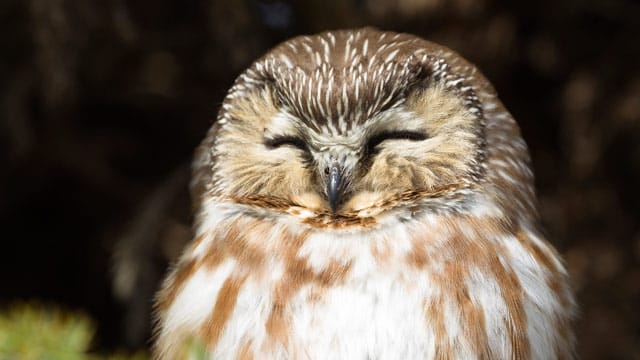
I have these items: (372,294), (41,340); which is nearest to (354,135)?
(372,294)

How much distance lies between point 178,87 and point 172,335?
5.07ft

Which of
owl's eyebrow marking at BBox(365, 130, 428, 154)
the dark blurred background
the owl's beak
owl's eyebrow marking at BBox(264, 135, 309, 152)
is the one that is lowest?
the dark blurred background

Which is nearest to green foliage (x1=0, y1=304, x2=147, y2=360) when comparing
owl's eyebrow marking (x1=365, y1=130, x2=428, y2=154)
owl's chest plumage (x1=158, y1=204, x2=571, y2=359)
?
owl's chest plumage (x1=158, y1=204, x2=571, y2=359)

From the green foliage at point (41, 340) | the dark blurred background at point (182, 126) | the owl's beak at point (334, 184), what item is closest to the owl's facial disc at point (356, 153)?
the owl's beak at point (334, 184)

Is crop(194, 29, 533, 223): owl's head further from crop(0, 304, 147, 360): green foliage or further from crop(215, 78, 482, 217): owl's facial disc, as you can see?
crop(0, 304, 147, 360): green foliage

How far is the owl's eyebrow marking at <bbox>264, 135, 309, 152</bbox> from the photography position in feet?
7.46

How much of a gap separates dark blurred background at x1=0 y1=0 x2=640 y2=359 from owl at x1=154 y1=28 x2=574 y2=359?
39.8 inches

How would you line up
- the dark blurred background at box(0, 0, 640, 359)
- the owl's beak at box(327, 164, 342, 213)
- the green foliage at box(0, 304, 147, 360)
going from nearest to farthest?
the green foliage at box(0, 304, 147, 360)
the owl's beak at box(327, 164, 342, 213)
the dark blurred background at box(0, 0, 640, 359)

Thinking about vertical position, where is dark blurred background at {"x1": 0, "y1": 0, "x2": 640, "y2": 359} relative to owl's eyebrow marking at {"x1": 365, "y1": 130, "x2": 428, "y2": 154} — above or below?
below

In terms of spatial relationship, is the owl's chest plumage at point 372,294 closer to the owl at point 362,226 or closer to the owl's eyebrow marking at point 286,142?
the owl at point 362,226

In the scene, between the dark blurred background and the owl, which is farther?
the dark blurred background

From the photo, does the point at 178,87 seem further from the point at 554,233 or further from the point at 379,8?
the point at 554,233

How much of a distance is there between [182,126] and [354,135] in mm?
1843

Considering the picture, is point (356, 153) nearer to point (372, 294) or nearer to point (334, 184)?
point (334, 184)
